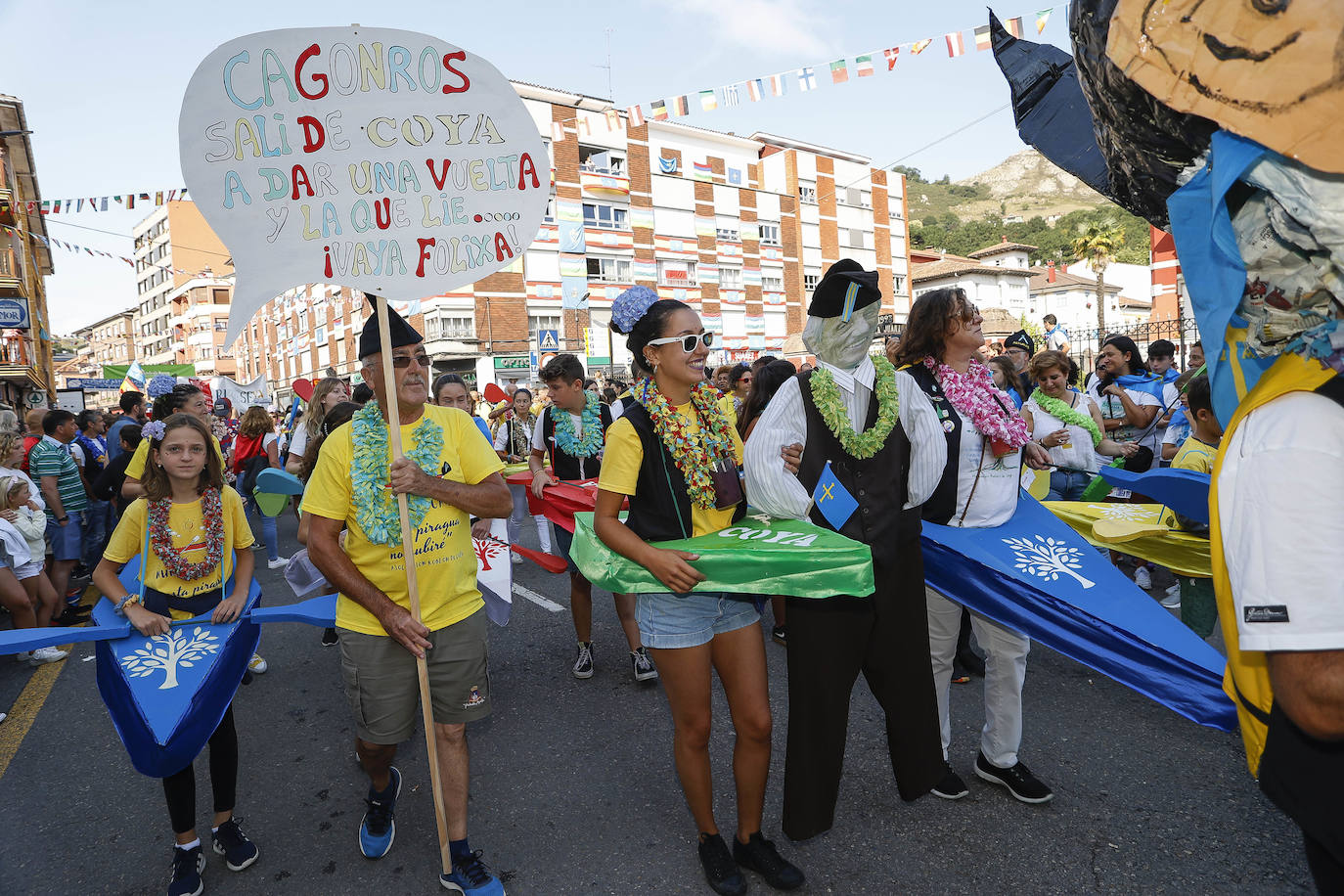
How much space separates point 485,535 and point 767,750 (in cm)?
208

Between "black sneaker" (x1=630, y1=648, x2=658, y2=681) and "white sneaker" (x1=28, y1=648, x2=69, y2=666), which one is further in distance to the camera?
"white sneaker" (x1=28, y1=648, x2=69, y2=666)

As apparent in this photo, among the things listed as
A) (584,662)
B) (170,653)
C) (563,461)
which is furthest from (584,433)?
(170,653)

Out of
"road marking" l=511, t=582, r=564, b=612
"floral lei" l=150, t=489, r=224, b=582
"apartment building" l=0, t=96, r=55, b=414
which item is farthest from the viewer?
"apartment building" l=0, t=96, r=55, b=414

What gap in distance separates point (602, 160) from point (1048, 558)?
4093 cm

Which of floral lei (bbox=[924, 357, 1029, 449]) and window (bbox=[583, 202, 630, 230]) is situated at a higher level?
window (bbox=[583, 202, 630, 230])

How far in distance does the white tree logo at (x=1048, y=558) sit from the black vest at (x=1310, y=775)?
1.90m

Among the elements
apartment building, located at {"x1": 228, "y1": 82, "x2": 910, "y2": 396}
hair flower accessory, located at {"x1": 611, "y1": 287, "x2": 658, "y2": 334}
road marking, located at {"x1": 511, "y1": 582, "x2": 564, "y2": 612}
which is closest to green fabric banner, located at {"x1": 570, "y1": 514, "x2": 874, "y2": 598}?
hair flower accessory, located at {"x1": 611, "y1": 287, "x2": 658, "y2": 334}

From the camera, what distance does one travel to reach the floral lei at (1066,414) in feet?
18.5

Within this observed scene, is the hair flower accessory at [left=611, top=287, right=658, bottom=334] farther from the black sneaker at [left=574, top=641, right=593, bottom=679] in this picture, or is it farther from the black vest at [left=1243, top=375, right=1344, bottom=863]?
the black sneaker at [left=574, top=641, right=593, bottom=679]

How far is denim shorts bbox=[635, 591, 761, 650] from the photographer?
2.62 meters

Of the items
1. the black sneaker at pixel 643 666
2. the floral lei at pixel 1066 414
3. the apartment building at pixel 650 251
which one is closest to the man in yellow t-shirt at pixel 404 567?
the black sneaker at pixel 643 666

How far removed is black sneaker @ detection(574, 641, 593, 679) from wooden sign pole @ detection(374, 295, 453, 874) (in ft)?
6.87

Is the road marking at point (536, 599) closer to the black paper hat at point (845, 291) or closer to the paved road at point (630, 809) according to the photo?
the paved road at point (630, 809)

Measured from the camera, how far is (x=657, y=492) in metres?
2.74
